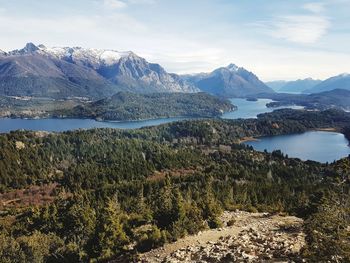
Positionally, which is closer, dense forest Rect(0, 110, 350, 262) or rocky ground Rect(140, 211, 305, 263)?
rocky ground Rect(140, 211, 305, 263)

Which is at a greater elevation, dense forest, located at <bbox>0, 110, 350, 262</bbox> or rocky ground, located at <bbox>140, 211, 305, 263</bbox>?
rocky ground, located at <bbox>140, 211, 305, 263</bbox>

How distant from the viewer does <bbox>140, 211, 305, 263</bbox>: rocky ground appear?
3672 cm

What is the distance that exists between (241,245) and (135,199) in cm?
5803

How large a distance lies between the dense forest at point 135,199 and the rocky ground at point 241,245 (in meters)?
1.89

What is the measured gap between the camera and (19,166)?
163625 millimetres

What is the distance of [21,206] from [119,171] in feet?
139

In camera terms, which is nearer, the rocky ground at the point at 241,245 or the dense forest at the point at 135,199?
the rocky ground at the point at 241,245

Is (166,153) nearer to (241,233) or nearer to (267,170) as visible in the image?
(267,170)

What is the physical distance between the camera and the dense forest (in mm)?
43719

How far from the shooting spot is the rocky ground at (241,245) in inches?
1446

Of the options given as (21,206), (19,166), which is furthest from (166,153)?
(21,206)

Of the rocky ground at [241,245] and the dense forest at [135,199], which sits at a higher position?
the rocky ground at [241,245]

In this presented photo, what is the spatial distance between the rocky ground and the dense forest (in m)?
1.89

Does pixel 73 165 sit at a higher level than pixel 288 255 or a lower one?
lower
